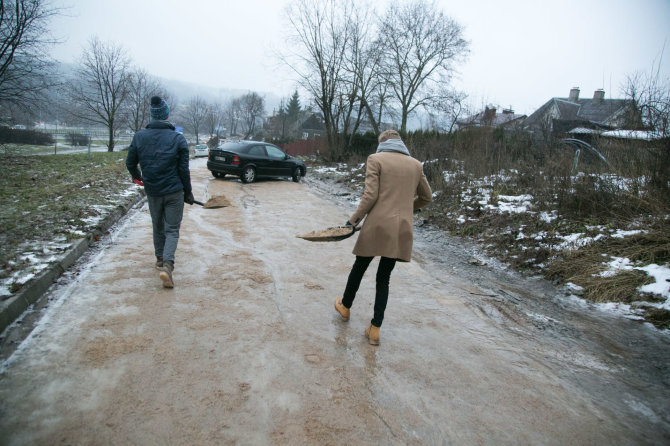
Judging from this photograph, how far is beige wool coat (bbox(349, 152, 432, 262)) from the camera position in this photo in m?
3.24

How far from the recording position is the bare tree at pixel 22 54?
1502cm

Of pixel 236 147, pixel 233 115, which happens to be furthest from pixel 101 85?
pixel 233 115

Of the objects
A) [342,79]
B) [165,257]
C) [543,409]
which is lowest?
[543,409]

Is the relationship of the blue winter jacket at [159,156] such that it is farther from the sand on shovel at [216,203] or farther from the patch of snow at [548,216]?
the patch of snow at [548,216]

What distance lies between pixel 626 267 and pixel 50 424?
633cm

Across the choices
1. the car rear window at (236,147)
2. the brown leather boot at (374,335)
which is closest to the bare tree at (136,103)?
the car rear window at (236,147)

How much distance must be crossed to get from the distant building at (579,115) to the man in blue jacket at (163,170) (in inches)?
312

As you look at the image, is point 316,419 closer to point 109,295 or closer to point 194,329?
point 194,329

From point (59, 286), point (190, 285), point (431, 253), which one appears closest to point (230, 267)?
point (190, 285)

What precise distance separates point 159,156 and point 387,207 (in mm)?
2690

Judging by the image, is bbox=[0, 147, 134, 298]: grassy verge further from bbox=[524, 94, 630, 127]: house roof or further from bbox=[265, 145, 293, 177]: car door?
bbox=[524, 94, 630, 127]: house roof

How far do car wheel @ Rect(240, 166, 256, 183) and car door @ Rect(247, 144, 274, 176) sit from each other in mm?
243

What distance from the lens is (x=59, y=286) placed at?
4.01 m

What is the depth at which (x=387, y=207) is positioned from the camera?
10.7 ft
